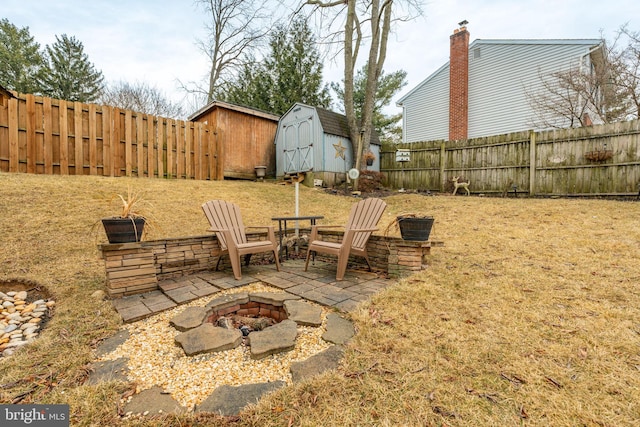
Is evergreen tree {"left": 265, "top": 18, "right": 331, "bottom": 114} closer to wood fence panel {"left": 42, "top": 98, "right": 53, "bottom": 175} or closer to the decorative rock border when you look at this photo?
wood fence panel {"left": 42, "top": 98, "right": 53, "bottom": 175}

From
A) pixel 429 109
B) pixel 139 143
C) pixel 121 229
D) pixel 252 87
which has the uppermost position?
pixel 252 87

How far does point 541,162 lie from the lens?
282 inches

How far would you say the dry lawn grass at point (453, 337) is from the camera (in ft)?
4.05

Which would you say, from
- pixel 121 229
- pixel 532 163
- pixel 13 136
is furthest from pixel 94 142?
pixel 532 163

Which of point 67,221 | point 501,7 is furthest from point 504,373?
point 501,7

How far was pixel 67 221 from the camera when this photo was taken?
4.12 m

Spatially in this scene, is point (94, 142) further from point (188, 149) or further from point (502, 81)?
point (502, 81)

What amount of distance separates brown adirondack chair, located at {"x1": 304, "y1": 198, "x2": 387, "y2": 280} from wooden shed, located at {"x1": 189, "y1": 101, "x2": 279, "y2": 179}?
6.85 metres

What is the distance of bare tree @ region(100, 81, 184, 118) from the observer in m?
15.4

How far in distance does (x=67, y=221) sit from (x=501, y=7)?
12518 millimetres

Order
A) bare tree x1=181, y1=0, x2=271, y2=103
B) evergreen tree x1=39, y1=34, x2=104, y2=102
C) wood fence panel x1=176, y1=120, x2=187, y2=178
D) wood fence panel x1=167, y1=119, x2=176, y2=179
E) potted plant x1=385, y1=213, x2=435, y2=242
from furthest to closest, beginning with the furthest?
1. evergreen tree x1=39, y1=34, x2=104, y2=102
2. bare tree x1=181, y1=0, x2=271, y2=103
3. wood fence panel x1=176, y1=120, x2=187, y2=178
4. wood fence panel x1=167, y1=119, x2=176, y2=179
5. potted plant x1=385, y1=213, x2=435, y2=242

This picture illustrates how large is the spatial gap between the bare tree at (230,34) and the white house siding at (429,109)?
816 cm

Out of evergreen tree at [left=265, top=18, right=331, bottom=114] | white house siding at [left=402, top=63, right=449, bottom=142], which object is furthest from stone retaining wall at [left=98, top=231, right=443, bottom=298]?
evergreen tree at [left=265, top=18, right=331, bottom=114]

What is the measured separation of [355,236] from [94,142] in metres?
7.15
